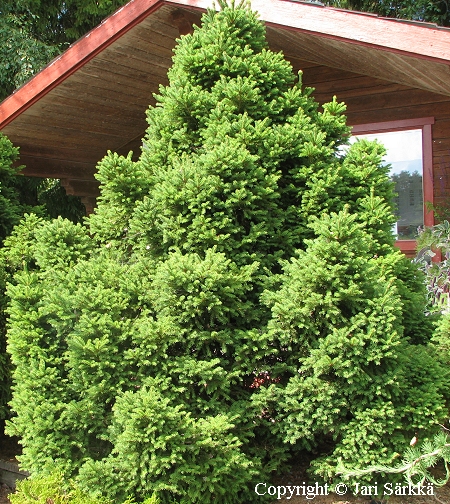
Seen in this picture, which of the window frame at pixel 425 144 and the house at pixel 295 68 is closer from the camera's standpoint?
the house at pixel 295 68

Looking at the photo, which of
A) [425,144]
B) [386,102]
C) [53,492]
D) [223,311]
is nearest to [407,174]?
[425,144]

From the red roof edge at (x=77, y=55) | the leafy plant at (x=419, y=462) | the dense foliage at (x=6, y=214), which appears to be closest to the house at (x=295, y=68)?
the red roof edge at (x=77, y=55)

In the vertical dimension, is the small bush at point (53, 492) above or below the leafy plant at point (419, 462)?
below

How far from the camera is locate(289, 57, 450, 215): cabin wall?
5.92 meters

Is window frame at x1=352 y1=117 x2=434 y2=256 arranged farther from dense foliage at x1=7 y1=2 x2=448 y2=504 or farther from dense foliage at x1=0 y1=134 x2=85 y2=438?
dense foliage at x1=0 y1=134 x2=85 y2=438

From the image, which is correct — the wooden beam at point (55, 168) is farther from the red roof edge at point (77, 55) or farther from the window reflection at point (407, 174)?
the window reflection at point (407, 174)

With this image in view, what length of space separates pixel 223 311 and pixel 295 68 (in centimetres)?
439

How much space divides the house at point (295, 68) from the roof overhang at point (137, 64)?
0.04 feet

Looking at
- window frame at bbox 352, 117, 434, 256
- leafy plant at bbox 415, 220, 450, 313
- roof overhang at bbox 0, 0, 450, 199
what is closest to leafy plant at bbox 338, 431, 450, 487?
leafy plant at bbox 415, 220, 450, 313

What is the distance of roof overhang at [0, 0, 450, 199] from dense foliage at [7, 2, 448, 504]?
34.8 inches

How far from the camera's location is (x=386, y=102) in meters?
6.11

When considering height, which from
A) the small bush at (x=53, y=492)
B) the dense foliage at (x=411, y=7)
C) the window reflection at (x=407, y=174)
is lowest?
the small bush at (x=53, y=492)

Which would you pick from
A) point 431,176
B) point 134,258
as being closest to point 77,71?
point 134,258

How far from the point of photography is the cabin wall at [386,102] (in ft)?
19.4
